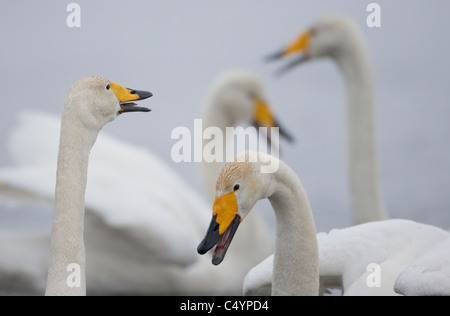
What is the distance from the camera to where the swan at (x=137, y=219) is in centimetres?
344

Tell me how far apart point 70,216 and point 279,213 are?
1.63ft

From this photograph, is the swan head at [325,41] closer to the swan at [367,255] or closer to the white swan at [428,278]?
the swan at [367,255]

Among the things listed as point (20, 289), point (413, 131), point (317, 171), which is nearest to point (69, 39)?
point (317, 171)

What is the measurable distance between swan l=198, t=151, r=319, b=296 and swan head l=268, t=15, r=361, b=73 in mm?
1724

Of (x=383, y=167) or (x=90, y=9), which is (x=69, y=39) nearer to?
(x=90, y=9)

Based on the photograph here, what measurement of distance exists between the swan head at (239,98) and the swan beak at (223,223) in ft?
6.56

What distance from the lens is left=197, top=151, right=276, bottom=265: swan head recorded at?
199 centimetres

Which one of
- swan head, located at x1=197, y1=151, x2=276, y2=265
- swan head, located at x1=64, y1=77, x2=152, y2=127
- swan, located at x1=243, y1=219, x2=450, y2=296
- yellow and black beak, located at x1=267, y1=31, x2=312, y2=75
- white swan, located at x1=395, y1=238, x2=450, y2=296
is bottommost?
white swan, located at x1=395, y1=238, x2=450, y2=296

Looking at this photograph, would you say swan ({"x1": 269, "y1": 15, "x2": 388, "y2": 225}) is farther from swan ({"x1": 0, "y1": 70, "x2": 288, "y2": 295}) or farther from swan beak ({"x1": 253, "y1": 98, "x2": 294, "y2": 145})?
swan ({"x1": 0, "y1": 70, "x2": 288, "y2": 295})

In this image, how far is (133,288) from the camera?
3.62m
